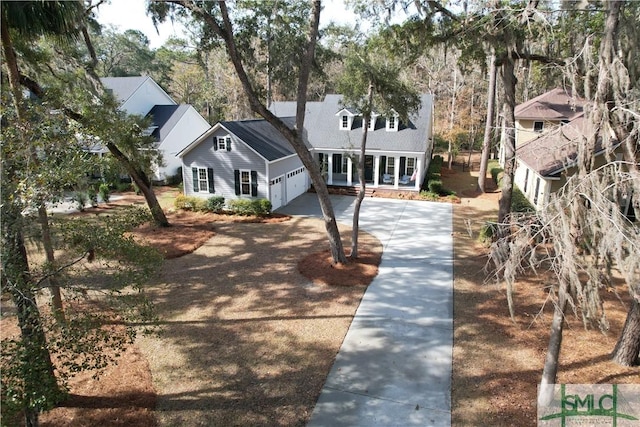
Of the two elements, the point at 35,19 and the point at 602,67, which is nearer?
the point at 602,67

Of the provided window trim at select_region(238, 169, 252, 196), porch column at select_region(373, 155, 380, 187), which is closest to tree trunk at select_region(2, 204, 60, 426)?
window trim at select_region(238, 169, 252, 196)

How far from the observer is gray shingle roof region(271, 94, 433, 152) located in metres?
24.9

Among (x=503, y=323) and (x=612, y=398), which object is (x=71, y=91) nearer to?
(x=503, y=323)

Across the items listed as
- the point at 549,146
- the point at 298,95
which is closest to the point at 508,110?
the point at 298,95

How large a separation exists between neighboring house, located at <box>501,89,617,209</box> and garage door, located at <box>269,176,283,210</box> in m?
11.5

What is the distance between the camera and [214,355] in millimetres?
8766

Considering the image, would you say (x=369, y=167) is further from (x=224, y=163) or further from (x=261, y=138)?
(x=224, y=163)

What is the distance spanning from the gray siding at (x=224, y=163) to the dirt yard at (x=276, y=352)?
7461mm

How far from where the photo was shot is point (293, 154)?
23625mm

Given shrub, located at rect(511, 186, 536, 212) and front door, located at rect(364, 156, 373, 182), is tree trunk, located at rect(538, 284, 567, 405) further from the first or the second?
front door, located at rect(364, 156, 373, 182)

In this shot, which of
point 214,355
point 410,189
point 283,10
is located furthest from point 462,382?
point 410,189

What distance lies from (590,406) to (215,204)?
17441mm

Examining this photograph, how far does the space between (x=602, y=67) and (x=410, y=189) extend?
1976 cm

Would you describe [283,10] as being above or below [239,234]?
above
